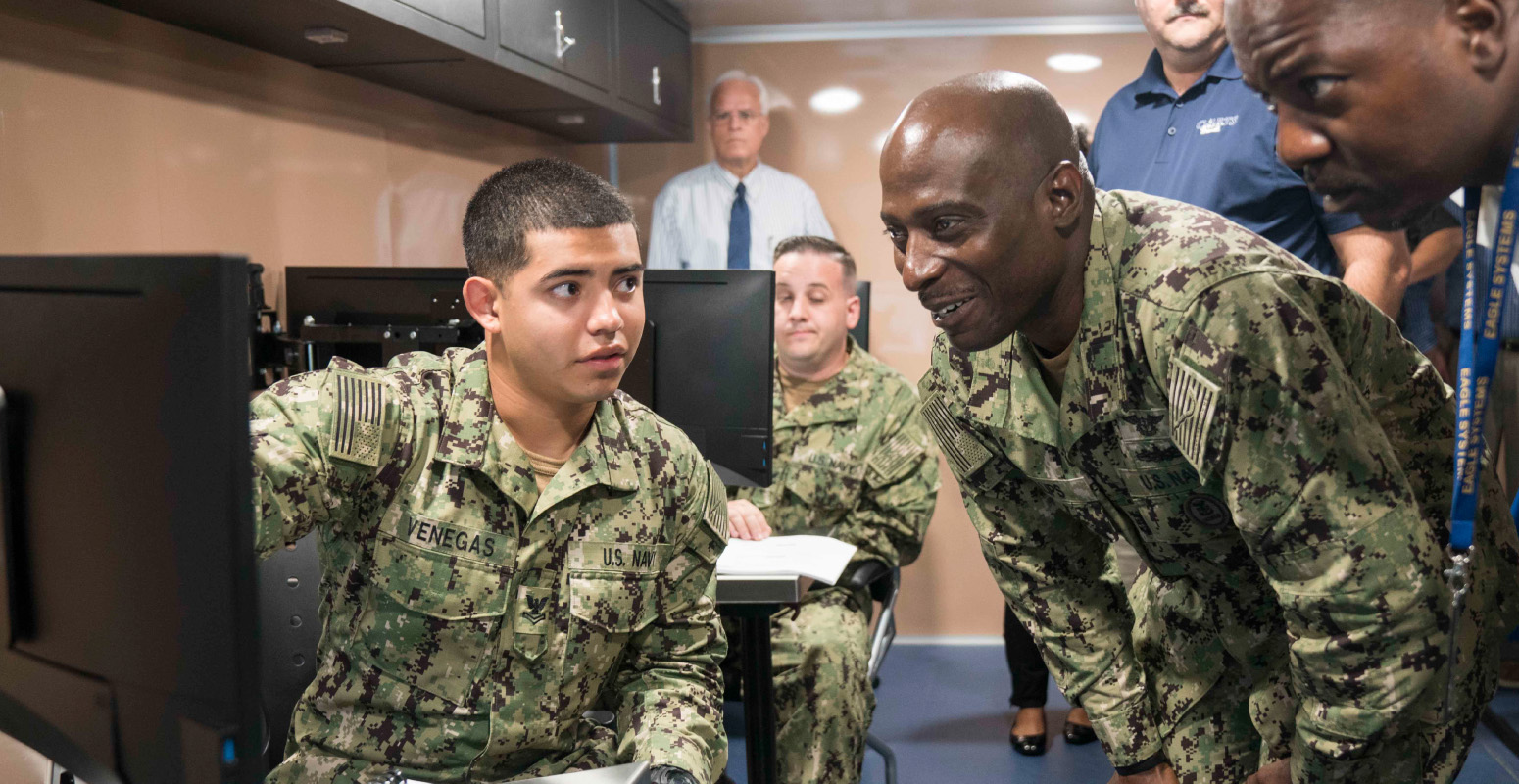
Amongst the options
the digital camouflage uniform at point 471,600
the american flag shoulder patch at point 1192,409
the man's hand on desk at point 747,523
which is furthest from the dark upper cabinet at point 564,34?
the american flag shoulder patch at point 1192,409

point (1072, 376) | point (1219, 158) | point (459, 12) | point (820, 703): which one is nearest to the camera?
point (1072, 376)

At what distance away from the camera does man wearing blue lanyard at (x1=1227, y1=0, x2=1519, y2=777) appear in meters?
0.75

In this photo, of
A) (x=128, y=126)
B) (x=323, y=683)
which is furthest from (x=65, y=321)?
(x=128, y=126)

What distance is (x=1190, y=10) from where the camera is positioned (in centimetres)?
214

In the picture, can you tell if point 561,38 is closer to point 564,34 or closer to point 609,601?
point 564,34

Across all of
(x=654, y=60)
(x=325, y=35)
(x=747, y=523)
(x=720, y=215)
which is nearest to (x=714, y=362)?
(x=747, y=523)

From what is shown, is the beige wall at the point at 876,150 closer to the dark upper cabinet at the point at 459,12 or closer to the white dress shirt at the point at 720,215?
the white dress shirt at the point at 720,215

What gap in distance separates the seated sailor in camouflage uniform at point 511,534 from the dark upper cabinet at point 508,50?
1108mm

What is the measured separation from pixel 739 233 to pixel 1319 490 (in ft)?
11.0

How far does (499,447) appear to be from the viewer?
144cm

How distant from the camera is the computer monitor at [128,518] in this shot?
0.63 m

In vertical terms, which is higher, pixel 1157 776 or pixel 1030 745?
pixel 1157 776

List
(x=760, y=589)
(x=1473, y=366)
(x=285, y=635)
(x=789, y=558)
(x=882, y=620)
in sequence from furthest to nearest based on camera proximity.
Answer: (x=882, y=620), (x=789, y=558), (x=760, y=589), (x=285, y=635), (x=1473, y=366)

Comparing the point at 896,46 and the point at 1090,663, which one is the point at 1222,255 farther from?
the point at 896,46
